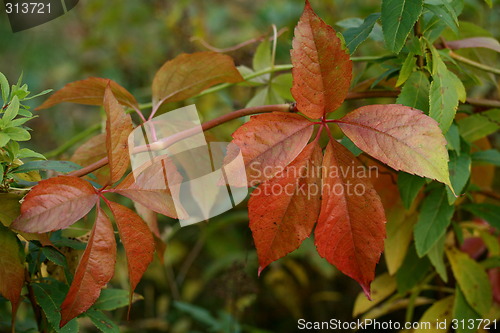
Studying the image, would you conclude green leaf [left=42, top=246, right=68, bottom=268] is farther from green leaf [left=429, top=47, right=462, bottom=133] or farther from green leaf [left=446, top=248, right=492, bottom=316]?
green leaf [left=446, top=248, right=492, bottom=316]

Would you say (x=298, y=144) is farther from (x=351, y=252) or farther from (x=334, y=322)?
(x=334, y=322)

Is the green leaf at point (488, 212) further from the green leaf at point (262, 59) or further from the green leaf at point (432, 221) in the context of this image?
the green leaf at point (262, 59)

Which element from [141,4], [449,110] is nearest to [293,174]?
[449,110]

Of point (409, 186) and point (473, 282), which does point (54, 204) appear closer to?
point (409, 186)

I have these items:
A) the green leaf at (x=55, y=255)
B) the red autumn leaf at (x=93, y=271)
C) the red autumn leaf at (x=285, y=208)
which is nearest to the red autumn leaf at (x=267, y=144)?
the red autumn leaf at (x=285, y=208)

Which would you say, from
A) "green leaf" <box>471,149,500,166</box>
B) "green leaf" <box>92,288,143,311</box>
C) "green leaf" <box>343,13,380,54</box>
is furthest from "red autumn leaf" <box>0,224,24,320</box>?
"green leaf" <box>471,149,500,166</box>
